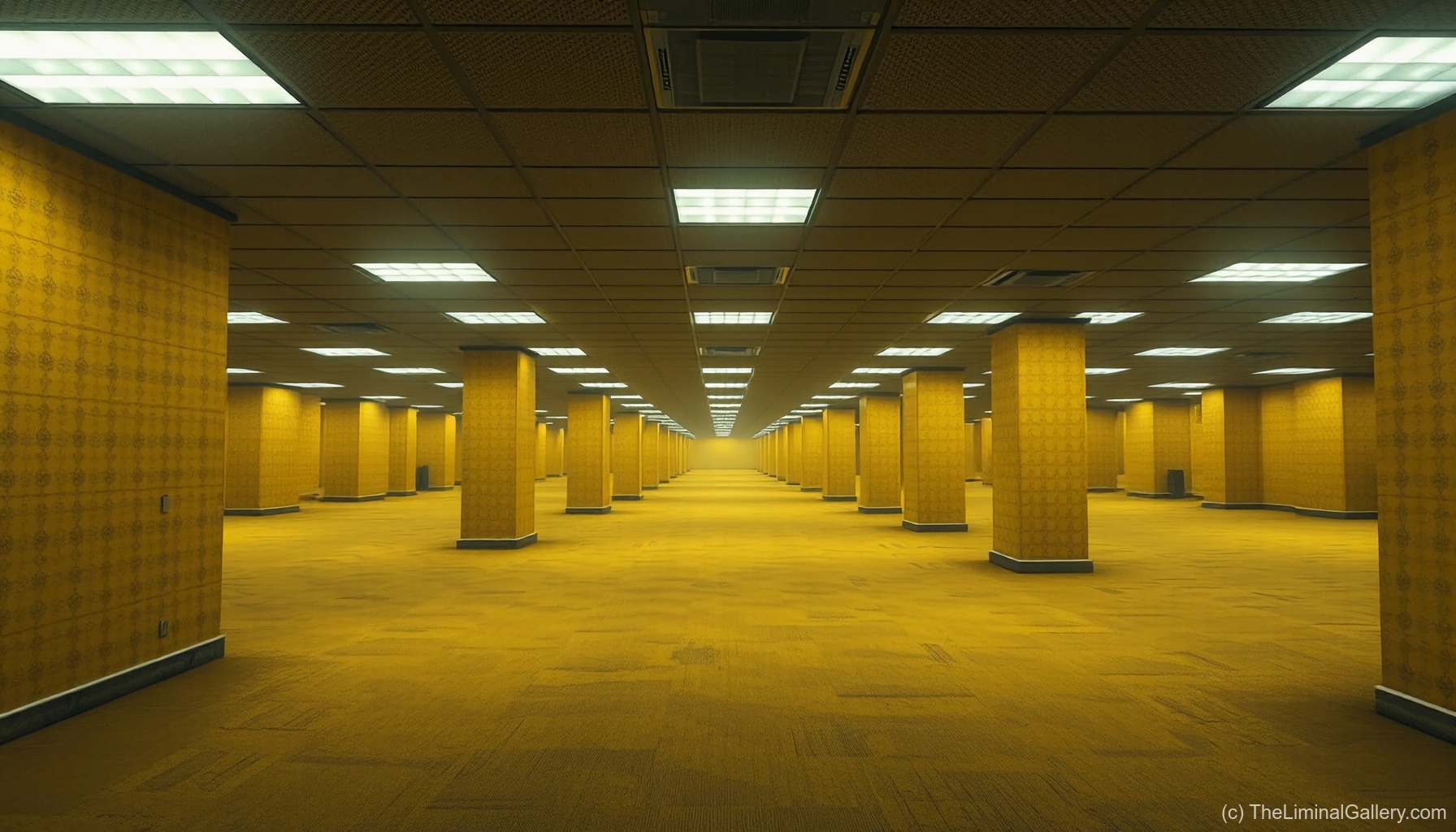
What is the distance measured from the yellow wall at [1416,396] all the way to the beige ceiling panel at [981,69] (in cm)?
286

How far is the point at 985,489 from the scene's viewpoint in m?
41.5

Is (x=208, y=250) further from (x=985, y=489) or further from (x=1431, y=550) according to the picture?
(x=985, y=489)

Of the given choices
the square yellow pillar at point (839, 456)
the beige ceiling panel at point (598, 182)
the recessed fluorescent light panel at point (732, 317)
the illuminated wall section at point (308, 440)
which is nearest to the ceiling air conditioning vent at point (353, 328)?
the recessed fluorescent light panel at point (732, 317)

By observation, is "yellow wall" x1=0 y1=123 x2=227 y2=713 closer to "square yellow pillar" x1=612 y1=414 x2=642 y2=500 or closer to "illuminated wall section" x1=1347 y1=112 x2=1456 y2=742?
"illuminated wall section" x1=1347 y1=112 x2=1456 y2=742

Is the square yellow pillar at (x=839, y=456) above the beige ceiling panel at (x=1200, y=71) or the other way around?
the other way around

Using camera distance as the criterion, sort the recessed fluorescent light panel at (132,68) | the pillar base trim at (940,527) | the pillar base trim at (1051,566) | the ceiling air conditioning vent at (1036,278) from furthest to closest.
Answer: the pillar base trim at (940,527)
the pillar base trim at (1051,566)
the ceiling air conditioning vent at (1036,278)
the recessed fluorescent light panel at (132,68)

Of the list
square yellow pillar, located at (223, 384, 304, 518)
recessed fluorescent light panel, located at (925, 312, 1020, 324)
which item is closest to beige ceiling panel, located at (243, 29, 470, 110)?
recessed fluorescent light panel, located at (925, 312, 1020, 324)

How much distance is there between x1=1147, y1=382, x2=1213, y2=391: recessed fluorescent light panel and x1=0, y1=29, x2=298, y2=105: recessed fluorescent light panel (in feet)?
90.1

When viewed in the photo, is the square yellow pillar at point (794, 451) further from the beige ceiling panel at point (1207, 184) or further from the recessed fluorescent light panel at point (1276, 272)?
the beige ceiling panel at point (1207, 184)

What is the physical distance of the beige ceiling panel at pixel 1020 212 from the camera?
7055mm

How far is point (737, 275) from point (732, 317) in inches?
124

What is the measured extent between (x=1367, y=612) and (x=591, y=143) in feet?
34.4

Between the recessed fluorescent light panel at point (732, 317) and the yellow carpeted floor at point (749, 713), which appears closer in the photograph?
the yellow carpeted floor at point (749, 713)

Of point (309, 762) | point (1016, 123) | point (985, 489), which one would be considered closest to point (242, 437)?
point (309, 762)
